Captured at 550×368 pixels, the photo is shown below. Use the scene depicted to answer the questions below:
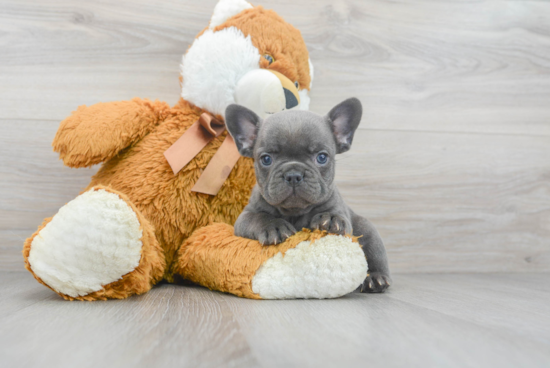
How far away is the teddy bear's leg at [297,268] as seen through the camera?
1.05 metres

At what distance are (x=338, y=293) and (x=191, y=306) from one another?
369 millimetres

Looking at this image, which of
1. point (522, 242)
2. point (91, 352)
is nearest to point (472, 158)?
point (522, 242)

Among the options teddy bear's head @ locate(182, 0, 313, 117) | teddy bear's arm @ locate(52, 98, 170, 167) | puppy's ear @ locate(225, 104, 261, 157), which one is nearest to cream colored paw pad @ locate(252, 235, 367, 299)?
puppy's ear @ locate(225, 104, 261, 157)

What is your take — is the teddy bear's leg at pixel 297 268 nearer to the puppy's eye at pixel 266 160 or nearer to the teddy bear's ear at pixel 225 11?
the puppy's eye at pixel 266 160

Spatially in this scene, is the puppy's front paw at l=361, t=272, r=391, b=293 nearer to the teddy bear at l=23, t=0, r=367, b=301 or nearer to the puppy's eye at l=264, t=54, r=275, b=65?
the teddy bear at l=23, t=0, r=367, b=301

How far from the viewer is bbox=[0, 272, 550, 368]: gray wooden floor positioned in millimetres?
654

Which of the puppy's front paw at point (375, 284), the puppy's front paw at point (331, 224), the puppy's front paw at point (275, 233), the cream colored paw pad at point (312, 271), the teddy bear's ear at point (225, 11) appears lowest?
the puppy's front paw at point (375, 284)

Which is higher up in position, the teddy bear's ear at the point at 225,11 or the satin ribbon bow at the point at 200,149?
the teddy bear's ear at the point at 225,11

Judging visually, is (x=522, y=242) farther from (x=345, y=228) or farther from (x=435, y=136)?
(x=345, y=228)

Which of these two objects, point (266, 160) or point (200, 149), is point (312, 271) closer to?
point (266, 160)

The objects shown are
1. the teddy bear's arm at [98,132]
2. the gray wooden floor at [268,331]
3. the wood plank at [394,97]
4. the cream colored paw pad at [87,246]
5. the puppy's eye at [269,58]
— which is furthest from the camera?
the wood plank at [394,97]

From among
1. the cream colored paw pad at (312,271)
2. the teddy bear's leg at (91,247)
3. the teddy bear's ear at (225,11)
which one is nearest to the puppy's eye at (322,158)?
the cream colored paw pad at (312,271)

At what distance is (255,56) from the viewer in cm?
132

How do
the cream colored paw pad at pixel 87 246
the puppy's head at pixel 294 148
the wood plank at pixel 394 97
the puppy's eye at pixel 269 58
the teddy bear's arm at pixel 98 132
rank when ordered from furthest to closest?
the wood plank at pixel 394 97
the puppy's eye at pixel 269 58
the teddy bear's arm at pixel 98 132
the puppy's head at pixel 294 148
the cream colored paw pad at pixel 87 246
